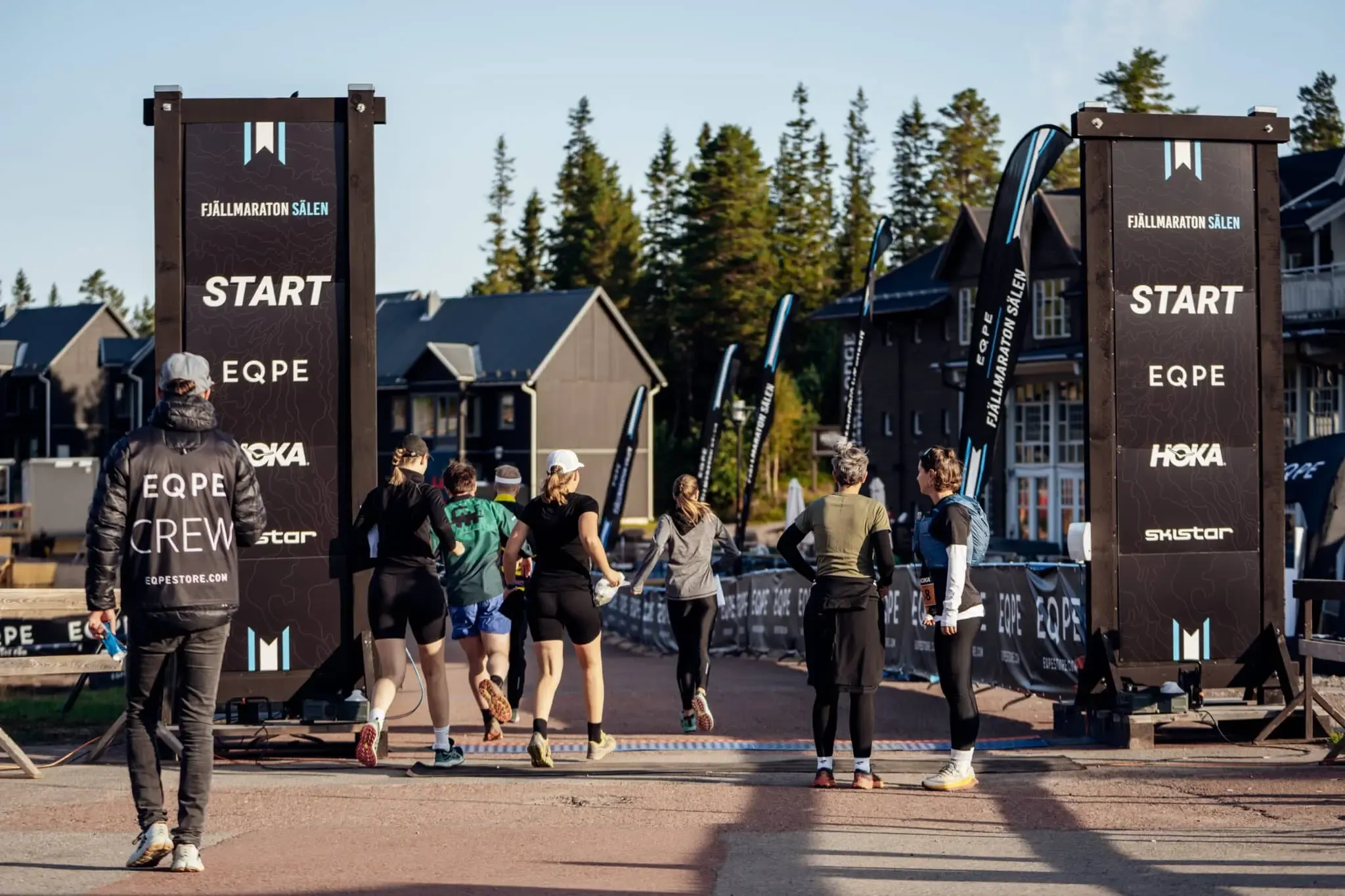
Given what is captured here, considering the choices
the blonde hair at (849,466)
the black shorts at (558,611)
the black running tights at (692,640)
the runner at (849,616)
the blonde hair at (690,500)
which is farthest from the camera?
the blonde hair at (690,500)

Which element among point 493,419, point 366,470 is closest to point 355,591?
point 366,470

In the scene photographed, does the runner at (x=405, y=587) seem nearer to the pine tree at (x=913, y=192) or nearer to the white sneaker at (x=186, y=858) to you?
the white sneaker at (x=186, y=858)

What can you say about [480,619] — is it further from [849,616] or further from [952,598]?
[952,598]

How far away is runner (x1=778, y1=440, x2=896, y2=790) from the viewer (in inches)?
380

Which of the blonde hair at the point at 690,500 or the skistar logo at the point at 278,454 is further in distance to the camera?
the blonde hair at the point at 690,500

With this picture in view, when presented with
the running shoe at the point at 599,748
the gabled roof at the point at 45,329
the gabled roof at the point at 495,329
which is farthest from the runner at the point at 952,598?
the gabled roof at the point at 45,329

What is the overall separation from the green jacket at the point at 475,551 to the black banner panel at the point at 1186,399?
4.17 m

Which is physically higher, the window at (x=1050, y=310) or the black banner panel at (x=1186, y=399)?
the window at (x=1050, y=310)

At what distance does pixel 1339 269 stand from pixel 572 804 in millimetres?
33800

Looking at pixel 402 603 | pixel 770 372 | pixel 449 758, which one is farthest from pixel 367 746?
pixel 770 372

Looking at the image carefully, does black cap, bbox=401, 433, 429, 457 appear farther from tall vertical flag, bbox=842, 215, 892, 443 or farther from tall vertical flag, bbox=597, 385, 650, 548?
tall vertical flag, bbox=597, 385, 650, 548

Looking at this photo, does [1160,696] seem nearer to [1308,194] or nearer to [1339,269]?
[1339,269]

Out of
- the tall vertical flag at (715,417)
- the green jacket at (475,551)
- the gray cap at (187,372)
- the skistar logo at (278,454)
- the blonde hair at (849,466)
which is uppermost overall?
the tall vertical flag at (715,417)

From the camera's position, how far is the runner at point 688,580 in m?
12.4
